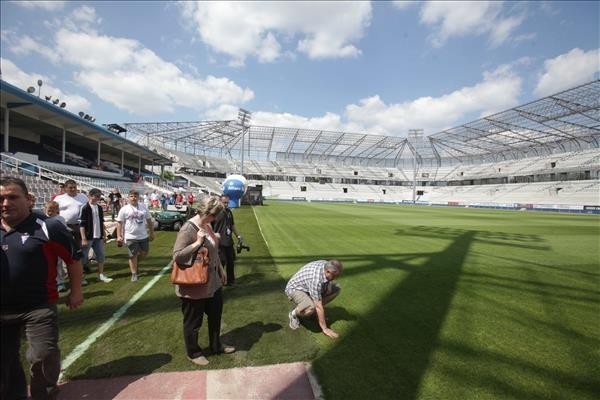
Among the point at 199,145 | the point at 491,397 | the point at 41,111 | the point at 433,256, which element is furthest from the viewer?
the point at 199,145

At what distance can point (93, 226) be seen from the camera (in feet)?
21.6

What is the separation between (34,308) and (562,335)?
20.5 feet

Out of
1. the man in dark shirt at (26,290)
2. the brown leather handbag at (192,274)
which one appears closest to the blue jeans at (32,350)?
the man in dark shirt at (26,290)

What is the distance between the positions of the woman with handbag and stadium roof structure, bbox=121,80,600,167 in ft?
162

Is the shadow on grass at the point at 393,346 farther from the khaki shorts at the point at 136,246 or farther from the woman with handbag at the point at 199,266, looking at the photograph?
the khaki shorts at the point at 136,246

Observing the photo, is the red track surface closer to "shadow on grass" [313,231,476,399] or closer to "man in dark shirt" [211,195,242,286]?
"shadow on grass" [313,231,476,399]

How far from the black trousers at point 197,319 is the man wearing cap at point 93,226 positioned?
13.3 feet

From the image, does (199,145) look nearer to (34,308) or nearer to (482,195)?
(482,195)

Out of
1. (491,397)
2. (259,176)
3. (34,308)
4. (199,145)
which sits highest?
(199,145)

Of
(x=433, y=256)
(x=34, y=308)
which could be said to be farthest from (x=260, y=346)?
(x=433, y=256)

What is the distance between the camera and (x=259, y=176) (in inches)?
3302

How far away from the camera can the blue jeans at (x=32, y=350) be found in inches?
96.2

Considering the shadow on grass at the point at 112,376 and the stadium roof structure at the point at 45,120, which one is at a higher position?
the stadium roof structure at the point at 45,120

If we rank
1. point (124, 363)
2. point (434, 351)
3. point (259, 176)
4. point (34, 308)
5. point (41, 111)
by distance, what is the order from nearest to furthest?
point (34, 308) → point (124, 363) → point (434, 351) → point (41, 111) → point (259, 176)
